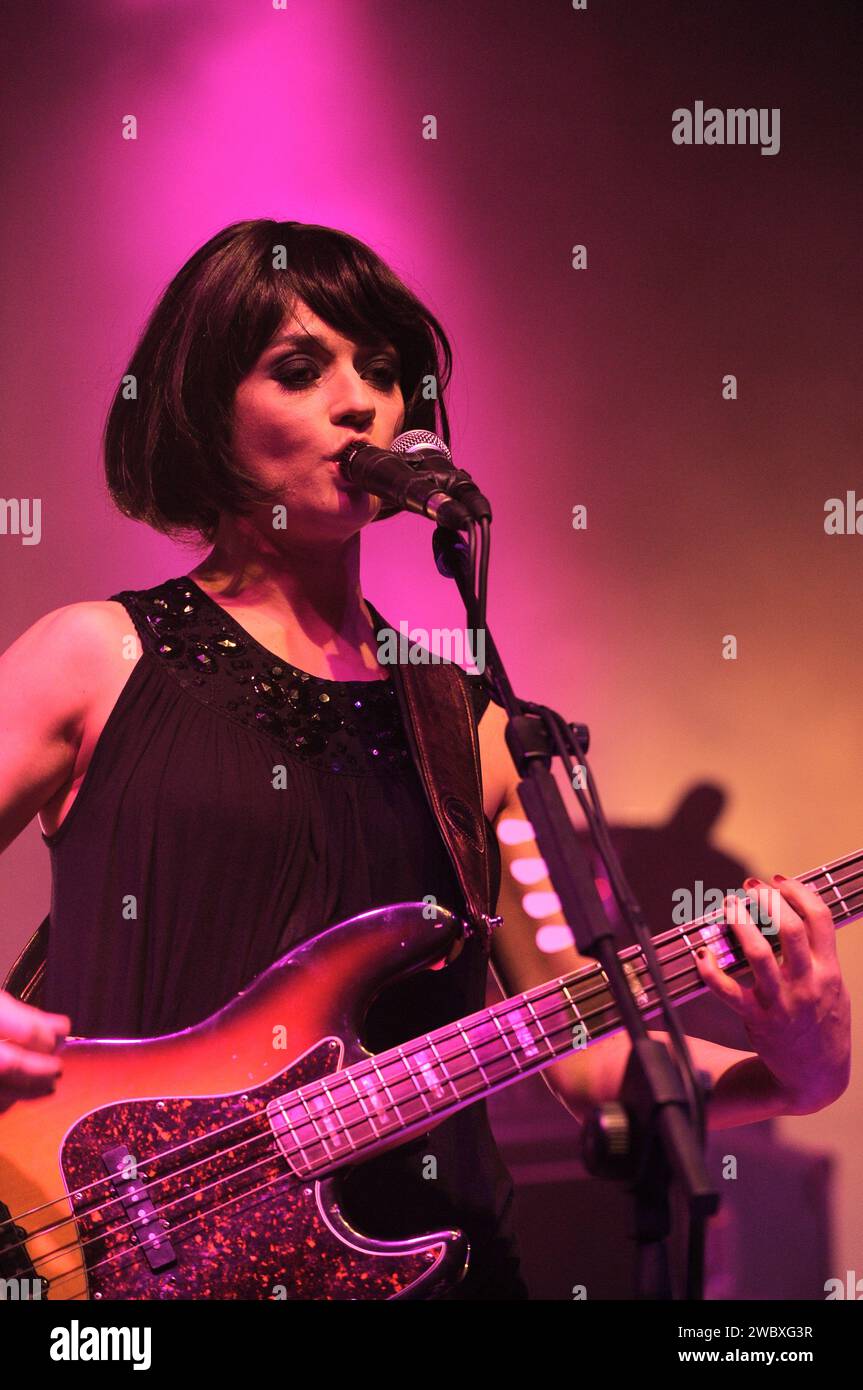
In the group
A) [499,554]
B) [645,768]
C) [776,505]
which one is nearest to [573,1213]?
[645,768]

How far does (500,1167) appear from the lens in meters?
1.92

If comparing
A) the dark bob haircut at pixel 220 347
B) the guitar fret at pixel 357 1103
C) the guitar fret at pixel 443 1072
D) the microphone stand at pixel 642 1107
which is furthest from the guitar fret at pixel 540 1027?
the dark bob haircut at pixel 220 347

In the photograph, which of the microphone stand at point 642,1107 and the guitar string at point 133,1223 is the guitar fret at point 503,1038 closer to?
the guitar string at point 133,1223

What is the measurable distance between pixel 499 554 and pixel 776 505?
0.54 m

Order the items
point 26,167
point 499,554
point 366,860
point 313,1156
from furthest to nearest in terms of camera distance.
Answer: point 499,554
point 26,167
point 366,860
point 313,1156

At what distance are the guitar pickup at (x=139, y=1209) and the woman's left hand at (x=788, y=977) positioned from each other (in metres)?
0.76

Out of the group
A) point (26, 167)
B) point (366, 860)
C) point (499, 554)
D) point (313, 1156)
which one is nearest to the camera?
point (313, 1156)

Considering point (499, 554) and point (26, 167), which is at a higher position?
point (26, 167)

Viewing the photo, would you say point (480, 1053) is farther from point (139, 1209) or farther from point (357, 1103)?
point (139, 1209)

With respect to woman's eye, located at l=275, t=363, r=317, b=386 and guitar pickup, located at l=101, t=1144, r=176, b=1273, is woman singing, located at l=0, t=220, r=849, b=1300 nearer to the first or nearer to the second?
woman's eye, located at l=275, t=363, r=317, b=386

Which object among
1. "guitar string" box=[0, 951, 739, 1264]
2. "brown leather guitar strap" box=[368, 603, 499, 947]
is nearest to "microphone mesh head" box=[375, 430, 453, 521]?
"brown leather guitar strap" box=[368, 603, 499, 947]

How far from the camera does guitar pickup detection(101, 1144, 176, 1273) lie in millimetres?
1579

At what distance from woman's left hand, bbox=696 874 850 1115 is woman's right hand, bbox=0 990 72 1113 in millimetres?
836
